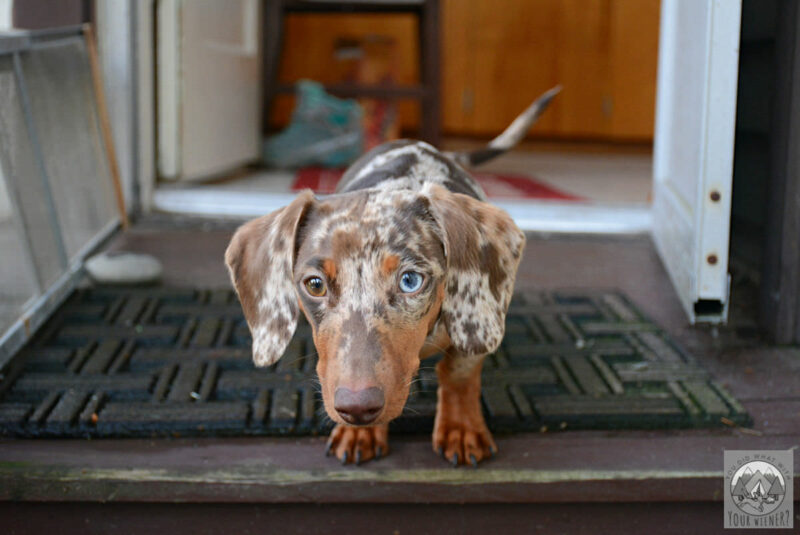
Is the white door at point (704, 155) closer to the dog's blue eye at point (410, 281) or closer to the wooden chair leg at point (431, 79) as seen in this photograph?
the dog's blue eye at point (410, 281)

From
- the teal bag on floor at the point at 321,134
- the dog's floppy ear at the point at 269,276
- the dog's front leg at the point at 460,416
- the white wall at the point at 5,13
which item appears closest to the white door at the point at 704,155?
the dog's front leg at the point at 460,416

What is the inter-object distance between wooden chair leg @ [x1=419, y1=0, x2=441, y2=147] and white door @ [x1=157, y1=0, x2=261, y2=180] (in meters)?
0.96

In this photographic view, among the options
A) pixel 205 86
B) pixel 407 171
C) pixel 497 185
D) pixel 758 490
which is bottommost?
pixel 758 490

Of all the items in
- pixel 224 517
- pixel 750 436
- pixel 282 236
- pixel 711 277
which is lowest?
pixel 224 517

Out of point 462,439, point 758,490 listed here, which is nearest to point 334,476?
point 462,439

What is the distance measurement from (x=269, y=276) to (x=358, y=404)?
1.14ft

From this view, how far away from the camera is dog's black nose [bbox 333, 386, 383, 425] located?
1184 millimetres

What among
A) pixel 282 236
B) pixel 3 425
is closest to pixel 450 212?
pixel 282 236

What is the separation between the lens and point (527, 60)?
6570mm

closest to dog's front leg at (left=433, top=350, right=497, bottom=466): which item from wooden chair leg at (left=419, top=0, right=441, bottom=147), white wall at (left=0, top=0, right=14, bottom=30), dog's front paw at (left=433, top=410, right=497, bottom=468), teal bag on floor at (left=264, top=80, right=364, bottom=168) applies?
dog's front paw at (left=433, top=410, right=497, bottom=468)

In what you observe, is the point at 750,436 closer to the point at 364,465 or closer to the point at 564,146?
the point at 364,465

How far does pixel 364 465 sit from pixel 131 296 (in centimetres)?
117

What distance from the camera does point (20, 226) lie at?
2.10 metres

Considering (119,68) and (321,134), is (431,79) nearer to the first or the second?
(321,134)
